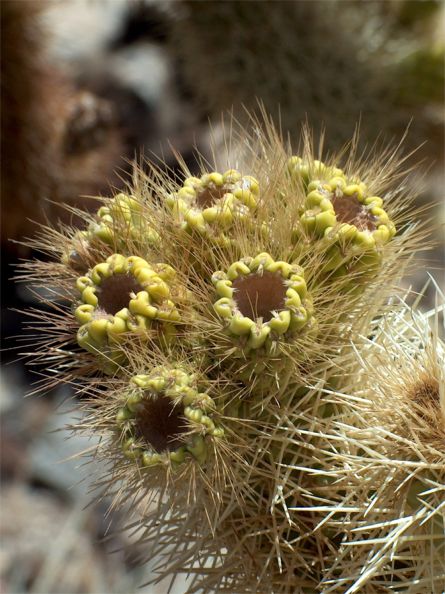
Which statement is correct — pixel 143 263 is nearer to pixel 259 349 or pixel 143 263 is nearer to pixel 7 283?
pixel 259 349

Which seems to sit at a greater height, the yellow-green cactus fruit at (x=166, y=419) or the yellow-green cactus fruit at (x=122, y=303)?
the yellow-green cactus fruit at (x=122, y=303)

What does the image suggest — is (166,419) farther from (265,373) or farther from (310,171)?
(310,171)

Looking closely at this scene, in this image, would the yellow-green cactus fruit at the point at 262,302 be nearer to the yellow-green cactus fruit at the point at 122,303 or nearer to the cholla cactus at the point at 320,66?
the yellow-green cactus fruit at the point at 122,303

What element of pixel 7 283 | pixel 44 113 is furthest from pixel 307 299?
pixel 7 283

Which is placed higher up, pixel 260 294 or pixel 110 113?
pixel 260 294

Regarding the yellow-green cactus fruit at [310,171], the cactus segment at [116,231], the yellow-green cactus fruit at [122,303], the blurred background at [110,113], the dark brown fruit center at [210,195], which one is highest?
the yellow-green cactus fruit at [310,171]

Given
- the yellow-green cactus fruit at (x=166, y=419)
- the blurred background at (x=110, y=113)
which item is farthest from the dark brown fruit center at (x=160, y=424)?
the blurred background at (x=110, y=113)

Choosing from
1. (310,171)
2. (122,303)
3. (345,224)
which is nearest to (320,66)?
(310,171)
